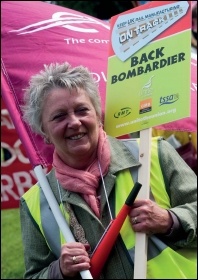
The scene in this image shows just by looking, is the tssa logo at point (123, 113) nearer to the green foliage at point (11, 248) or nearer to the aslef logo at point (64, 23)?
the aslef logo at point (64, 23)

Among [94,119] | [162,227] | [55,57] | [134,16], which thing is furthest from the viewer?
[55,57]

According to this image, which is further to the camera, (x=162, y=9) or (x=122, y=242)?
(x=162, y=9)

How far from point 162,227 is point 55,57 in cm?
129

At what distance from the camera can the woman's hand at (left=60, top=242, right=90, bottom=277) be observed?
2.56 m

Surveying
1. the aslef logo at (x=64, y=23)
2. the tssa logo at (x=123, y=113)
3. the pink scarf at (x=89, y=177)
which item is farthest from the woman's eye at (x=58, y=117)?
the aslef logo at (x=64, y=23)

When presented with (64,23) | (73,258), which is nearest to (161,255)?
(73,258)

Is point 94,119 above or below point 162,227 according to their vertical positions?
above

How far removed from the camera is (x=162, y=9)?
295cm

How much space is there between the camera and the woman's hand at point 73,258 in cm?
256

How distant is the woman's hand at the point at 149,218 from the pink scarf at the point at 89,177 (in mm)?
181

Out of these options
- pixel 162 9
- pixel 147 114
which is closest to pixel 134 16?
pixel 162 9

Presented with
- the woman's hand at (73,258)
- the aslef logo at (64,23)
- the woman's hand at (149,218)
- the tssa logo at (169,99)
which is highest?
the aslef logo at (64,23)

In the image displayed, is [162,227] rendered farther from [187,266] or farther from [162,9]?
[162,9]

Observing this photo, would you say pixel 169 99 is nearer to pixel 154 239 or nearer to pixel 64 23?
pixel 154 239
